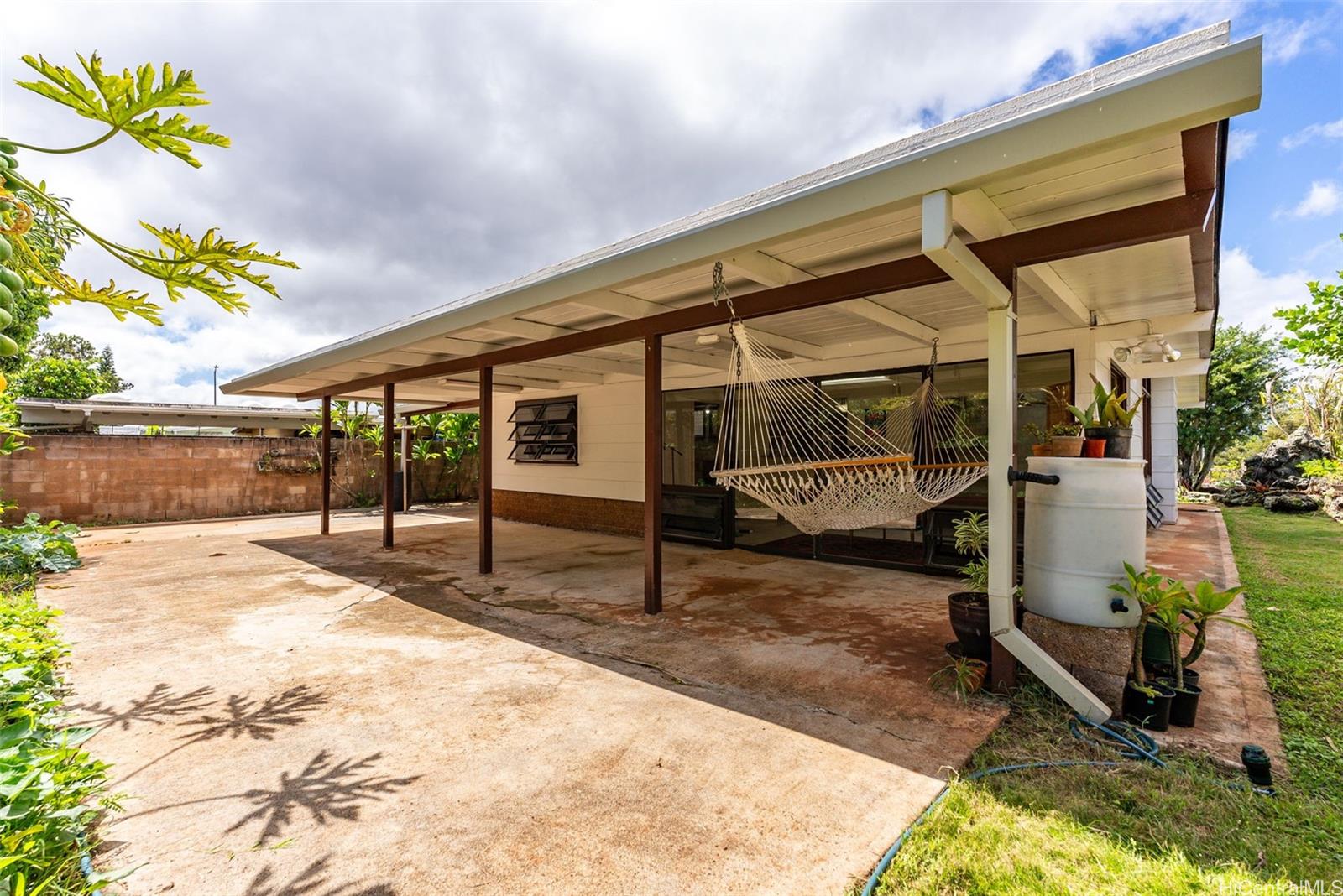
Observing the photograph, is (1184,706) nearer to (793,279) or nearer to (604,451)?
(793,279)

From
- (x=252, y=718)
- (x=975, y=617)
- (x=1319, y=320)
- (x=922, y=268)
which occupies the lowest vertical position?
(x=252, y=718)

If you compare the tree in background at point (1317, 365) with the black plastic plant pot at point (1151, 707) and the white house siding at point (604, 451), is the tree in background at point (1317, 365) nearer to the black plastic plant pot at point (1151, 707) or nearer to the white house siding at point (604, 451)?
the black plastic plant pot at point (1151, 707)

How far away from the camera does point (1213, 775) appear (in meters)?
1.98

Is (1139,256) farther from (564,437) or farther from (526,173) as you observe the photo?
(526,173)

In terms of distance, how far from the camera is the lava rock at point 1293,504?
33.8 ft

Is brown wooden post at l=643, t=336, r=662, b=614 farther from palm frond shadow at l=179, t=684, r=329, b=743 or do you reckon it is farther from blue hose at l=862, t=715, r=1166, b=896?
blue hose at l=862, t=715, r=1166, b=896

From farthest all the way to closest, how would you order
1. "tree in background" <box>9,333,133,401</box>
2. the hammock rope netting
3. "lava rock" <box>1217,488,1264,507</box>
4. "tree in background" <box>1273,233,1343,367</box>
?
1. "tree in background" <box>9,333,133,401</box>
2. "lava rock" <box>1217,488,1264,507</box>
3. "tree in background" <box>1273,233,1343,367</box>
4. the hammock rope netting

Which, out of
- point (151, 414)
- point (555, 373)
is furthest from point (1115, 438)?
point (151, 414)

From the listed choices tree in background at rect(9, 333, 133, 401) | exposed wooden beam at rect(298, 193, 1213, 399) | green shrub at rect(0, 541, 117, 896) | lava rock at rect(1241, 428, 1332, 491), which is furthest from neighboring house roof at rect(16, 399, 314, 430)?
lava rock at rect(1241, 428, 1332, 491)

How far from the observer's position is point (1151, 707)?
7.55 ft

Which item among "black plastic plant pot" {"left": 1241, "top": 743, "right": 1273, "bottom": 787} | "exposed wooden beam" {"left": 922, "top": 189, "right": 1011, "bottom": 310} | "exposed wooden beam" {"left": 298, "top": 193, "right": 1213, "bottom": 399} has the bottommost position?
"black plastic plant pot" {"left": 1241, "top": 743, "right": 1273, "bottom": 787}

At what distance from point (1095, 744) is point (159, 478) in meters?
11.6

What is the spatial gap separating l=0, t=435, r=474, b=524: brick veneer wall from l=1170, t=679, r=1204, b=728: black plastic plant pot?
11178 millimetres

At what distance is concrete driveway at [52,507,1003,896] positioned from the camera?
5.25ft
